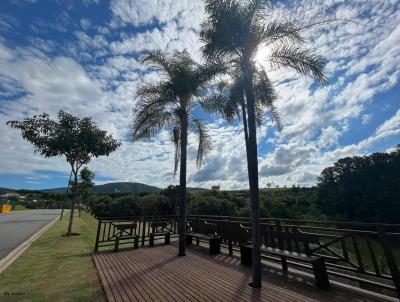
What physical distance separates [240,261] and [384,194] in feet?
169

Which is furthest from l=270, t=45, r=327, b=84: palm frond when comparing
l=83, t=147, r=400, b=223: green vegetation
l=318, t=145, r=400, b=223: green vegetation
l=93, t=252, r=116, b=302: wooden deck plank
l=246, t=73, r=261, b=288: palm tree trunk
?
l=318, t=145, r=400, b=223: green vegetation

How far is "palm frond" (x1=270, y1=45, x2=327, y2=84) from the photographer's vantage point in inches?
231

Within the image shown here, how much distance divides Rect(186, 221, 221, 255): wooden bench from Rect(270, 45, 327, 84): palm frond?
545 cm

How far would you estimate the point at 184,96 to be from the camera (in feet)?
29.7

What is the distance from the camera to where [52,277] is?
5562mm

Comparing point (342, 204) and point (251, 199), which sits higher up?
point (342, 204)

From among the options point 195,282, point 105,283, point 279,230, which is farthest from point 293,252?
point 105,283

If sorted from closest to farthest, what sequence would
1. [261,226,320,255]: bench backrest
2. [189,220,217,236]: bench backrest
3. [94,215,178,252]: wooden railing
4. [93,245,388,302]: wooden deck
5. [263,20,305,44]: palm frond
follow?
1. [93,245,388,302]: wooden deck
2. [261,226,320,255]: bench backrest
3. [263,20,305,44]: palm frond
4. [189,220,217,236]: bench backrest
5. [94,215,178,252]: wooden railing

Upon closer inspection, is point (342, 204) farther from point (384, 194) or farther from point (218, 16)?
point (218, 16)

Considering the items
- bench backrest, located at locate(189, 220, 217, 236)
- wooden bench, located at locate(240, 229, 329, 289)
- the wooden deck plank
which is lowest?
the wooden deck plank

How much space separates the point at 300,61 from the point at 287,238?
424 centimetres

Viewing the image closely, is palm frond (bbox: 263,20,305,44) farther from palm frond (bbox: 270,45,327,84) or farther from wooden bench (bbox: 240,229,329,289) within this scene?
wooden bench (bbox: 240,229,329,289)

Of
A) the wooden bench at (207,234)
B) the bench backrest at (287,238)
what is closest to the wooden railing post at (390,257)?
A: the bench backrest at (287,238)

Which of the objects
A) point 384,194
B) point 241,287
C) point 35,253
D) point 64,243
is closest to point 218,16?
point 241,287
